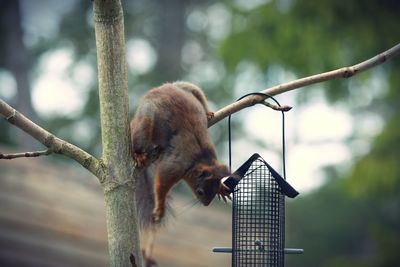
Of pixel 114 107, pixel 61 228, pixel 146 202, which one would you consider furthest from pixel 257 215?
pixel 61 228

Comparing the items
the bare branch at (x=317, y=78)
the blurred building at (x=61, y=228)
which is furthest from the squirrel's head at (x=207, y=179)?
the blurred building at (x=61, y=228)

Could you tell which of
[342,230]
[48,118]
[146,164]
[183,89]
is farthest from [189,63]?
[146,164]

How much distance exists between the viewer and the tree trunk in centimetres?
282

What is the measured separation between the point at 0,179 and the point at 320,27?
377cm

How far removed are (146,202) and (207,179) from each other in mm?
401

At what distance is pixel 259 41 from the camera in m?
8.74

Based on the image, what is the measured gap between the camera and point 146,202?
14.0ft

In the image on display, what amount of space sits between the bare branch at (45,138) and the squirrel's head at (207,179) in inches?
52.0

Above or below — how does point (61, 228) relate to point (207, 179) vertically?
above

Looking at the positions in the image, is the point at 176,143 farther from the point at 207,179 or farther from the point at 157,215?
the point at 157,215

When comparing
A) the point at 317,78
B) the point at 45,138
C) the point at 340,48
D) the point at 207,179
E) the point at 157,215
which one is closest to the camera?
the point at 45,138

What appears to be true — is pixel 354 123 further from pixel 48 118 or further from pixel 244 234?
pixel 244 234

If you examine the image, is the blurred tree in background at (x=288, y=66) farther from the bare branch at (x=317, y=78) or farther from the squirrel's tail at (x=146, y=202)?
the bare branch at (x=317, y=78)

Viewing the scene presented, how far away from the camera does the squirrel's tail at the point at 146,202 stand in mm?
4129
